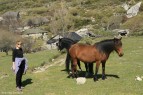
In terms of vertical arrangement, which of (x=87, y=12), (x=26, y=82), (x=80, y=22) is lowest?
(x=80, y=22)

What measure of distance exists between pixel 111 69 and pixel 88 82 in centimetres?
489

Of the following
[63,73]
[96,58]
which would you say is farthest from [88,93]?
[63,73]

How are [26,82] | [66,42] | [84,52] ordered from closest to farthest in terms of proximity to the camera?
[84,52] < [26,82] < [66,42]

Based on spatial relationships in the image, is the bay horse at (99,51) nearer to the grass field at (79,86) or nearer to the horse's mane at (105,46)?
the horse's mane at (105,46)

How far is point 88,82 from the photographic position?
17.6 metres

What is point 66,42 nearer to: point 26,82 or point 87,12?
point 26,82

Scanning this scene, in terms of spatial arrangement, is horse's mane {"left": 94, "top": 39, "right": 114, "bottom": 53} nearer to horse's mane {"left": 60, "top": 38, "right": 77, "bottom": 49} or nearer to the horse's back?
the horse's back

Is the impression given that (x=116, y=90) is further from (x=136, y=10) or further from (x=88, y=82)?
(x=136, y=10)

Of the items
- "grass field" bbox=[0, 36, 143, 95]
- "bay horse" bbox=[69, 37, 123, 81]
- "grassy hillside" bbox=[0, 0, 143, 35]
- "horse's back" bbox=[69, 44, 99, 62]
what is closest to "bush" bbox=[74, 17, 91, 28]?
"grassy hillside" bbox=[0, 0, 143, 35]

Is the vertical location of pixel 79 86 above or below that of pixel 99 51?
below

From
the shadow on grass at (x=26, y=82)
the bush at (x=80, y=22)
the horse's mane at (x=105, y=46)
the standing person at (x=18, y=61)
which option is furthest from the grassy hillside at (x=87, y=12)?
the standing person at (x=18, y=61)

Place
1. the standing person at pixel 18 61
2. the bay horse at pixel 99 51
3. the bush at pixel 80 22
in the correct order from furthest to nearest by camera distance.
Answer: the bush at pixel 80 22
the bay horse at pixel 99 51
the standing person at pixel 18 61

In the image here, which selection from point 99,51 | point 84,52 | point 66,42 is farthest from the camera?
point 66,42

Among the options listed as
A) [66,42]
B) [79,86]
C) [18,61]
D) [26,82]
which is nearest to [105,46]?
[79,86]
